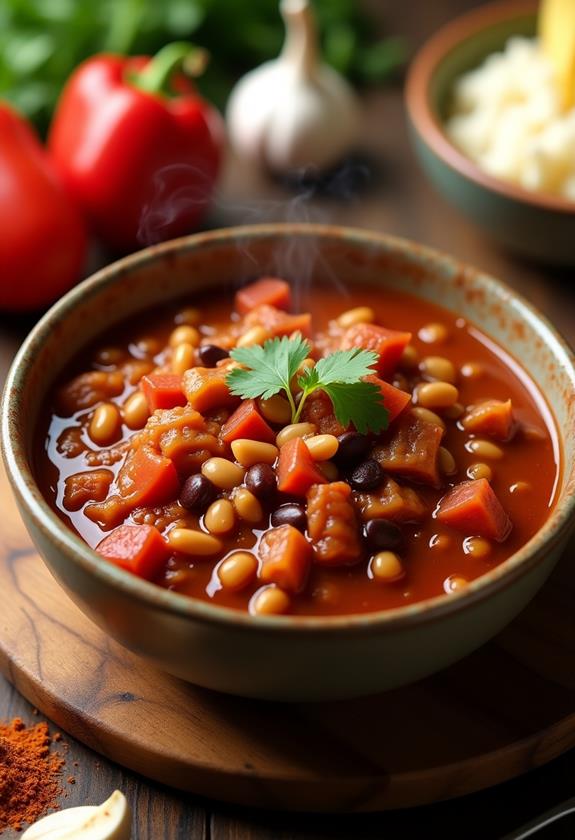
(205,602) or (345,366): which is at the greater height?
(345,366)

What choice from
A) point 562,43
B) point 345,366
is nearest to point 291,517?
point 345,366

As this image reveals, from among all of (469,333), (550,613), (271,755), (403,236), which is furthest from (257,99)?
(271,755)

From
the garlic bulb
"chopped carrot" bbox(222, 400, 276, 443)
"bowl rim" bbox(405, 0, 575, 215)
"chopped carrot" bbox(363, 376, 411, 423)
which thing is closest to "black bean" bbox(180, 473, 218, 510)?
"chopped carrot" bbox(222, 400, 276, 443)

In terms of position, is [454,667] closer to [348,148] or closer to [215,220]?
[215,220]

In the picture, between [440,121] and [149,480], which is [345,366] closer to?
[149,480]

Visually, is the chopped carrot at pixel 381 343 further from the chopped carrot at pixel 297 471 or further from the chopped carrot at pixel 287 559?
the chopped carrot at pixel 287 559

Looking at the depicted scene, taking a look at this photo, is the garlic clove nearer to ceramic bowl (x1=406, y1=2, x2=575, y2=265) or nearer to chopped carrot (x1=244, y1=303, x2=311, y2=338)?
chopped carrot (x1=244, y1=303, x2=311, y2=338)
